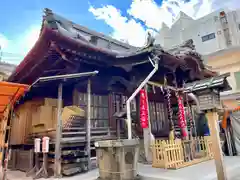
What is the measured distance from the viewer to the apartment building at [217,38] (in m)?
19.1

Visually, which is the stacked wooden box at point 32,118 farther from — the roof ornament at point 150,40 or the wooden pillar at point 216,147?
the wooden pillar at point 216,147

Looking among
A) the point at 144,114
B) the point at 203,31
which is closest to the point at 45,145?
the point at 144,114

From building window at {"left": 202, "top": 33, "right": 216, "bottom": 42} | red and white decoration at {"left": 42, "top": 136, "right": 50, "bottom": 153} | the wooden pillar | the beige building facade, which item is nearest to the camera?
the wooden pillar

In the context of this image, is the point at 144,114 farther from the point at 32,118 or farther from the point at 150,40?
the point at 32,118

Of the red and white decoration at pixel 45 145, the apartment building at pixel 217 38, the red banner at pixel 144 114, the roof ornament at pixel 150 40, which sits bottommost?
the red and white decoration at pixel 45 145

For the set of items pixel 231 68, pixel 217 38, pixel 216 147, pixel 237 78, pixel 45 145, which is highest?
pixel 217 38

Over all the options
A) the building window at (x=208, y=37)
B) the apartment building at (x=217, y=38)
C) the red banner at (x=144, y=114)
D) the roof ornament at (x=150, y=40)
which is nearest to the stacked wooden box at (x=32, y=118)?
the red banner at (x=144, y=114)

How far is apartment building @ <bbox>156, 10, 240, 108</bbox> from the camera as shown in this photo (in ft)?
62.8

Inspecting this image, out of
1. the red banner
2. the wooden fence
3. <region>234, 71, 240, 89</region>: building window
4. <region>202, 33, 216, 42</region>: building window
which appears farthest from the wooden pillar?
<region>202, 33, 216, 42</region>: building window

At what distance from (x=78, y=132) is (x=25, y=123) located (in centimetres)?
437

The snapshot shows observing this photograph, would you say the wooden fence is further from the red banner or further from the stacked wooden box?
the stacked wooden box

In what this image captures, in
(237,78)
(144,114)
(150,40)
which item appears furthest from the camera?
(237,78)

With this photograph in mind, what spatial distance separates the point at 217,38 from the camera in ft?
84.2

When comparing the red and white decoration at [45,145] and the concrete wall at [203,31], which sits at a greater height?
the concrete wall at [203,31]
